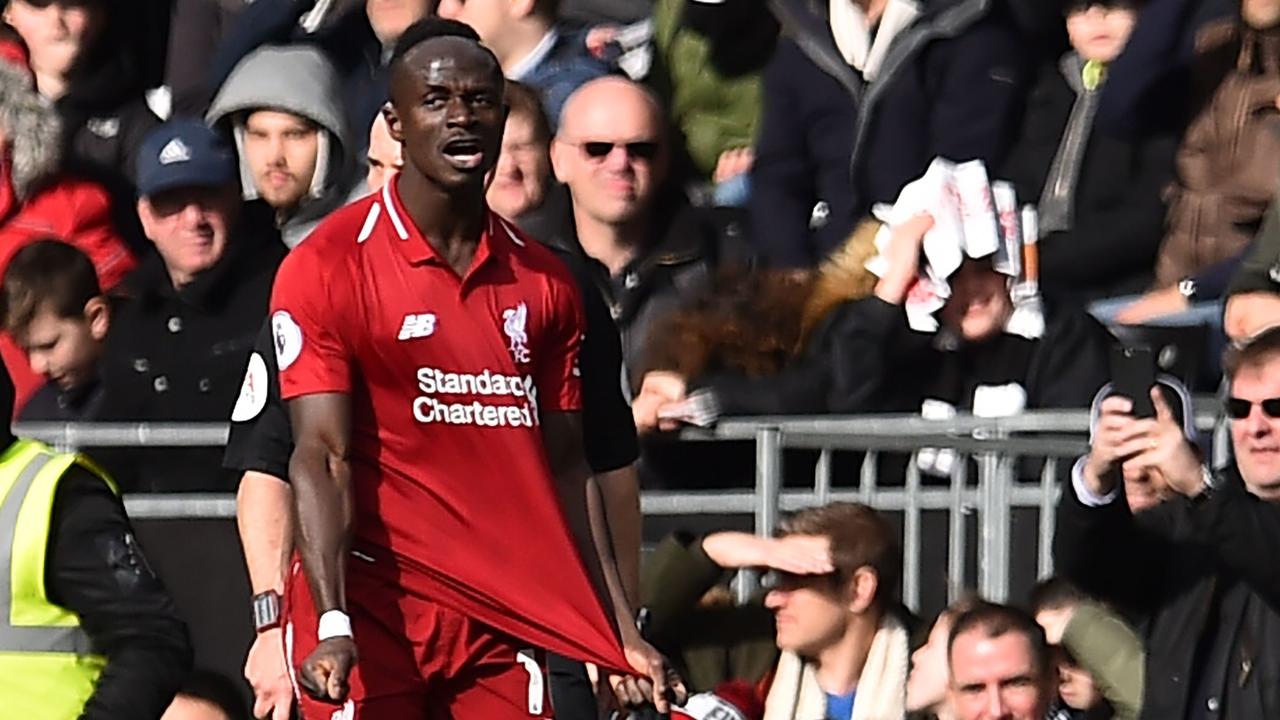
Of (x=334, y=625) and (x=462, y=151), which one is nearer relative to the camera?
(x=334, y=625)

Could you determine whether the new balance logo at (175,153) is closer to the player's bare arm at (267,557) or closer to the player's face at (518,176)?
the player's face at (518,176)

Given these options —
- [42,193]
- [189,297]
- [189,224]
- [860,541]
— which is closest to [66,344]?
[189,297]

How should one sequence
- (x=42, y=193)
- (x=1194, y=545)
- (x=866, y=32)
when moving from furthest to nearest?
(x=42, y=193)
(x=866, y=32)
(x=1194, y=545)

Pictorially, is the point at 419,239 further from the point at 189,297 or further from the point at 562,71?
the point at 562,71

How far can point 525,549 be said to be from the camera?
6.50 meters

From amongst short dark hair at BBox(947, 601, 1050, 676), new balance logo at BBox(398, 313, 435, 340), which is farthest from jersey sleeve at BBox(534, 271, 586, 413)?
short dark hair at BBox(947, 601, 1050, 676)

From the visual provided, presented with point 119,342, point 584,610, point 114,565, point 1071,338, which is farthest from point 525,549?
point 119,342

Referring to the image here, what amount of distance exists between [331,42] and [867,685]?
3848 millimetres

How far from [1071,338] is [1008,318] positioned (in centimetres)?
36

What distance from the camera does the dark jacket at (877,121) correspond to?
1012cm

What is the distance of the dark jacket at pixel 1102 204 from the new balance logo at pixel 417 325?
366 cm

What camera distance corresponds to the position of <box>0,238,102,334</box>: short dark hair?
9.45m

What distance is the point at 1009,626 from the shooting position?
7578 millimetres

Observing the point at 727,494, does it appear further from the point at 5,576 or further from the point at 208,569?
the point at 5,576
